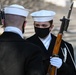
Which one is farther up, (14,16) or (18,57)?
(14,16)

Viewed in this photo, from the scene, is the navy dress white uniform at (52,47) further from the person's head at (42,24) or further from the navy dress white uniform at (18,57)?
the navy dress white uniform at (18,57)

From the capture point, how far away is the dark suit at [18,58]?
3.10 meters

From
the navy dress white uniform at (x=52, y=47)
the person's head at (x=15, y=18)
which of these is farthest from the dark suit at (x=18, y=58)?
the navy dress white uniform at (x=52, y=47)

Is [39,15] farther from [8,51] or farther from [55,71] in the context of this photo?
[8,51]

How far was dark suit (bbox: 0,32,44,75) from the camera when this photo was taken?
3.10 meters

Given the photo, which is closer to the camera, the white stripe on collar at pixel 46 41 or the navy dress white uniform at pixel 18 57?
the navy dress white uniform at pixel 18 57

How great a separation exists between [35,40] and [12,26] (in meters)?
1.39

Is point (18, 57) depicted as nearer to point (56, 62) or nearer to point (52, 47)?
point (56, 62)

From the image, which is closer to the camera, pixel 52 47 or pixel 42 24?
pixel 52 47

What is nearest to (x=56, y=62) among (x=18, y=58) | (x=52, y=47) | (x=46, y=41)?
(x=52, y=47)

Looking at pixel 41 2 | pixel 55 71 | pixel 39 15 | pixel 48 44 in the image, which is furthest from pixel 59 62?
pixel 41 2

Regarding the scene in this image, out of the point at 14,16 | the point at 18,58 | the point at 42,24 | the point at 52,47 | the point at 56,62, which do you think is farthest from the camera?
the point at 42,24

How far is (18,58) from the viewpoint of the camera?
3.11 metres

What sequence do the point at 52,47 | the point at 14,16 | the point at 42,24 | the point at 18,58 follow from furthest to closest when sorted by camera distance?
the point at 42,24 → the point at 52,47 → the point at 14,16 → the point at 18,58
